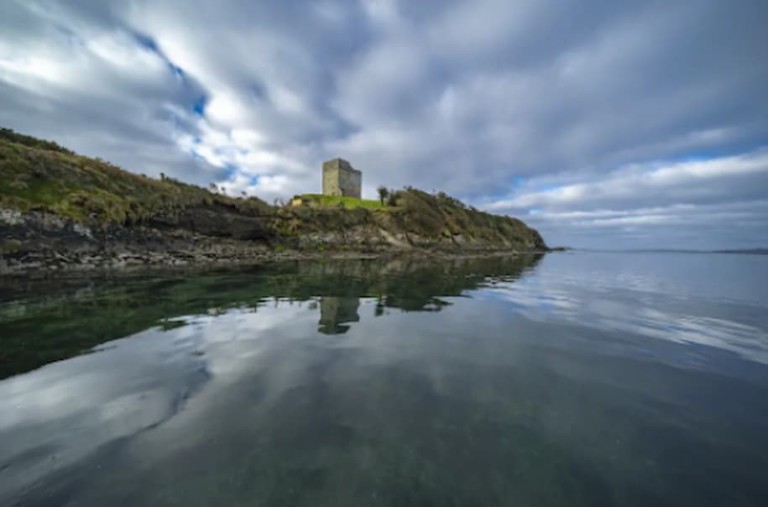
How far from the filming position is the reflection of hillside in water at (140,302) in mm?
8188

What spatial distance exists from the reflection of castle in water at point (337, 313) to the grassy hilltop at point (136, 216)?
73.5ft

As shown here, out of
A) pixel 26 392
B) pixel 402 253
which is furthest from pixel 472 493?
pixel 402 253

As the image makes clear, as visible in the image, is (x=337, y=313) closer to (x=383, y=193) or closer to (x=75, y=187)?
(x=75, y=187)

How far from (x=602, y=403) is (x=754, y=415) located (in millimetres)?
2536

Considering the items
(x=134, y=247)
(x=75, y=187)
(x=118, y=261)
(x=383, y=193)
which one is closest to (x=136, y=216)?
(x=134, y=247)

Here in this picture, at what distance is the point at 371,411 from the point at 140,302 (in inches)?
489

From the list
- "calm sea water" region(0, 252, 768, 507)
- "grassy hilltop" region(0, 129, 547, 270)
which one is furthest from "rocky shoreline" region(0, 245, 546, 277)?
"calm sea water" region(0, 252, 768, 507)

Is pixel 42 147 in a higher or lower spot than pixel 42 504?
higher

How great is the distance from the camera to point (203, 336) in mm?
9094

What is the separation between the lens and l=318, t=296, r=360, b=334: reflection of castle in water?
10.4 meters

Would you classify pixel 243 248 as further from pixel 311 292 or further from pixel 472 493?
pixel 472 493

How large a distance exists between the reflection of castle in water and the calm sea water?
175 millimetres

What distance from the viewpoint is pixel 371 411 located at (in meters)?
5.29

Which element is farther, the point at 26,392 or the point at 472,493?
the point at 26,392
